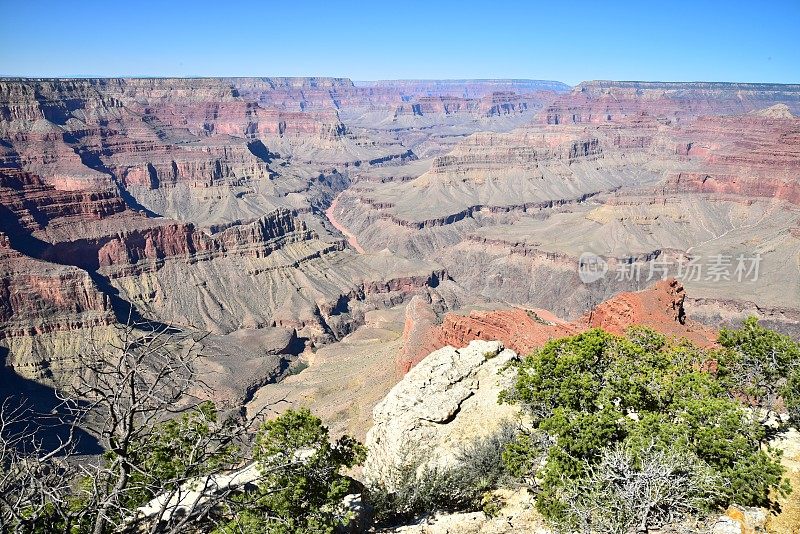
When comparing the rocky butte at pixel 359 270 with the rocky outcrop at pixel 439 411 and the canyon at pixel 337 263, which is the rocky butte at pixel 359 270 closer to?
the rocky outcrop at pixel 439 411

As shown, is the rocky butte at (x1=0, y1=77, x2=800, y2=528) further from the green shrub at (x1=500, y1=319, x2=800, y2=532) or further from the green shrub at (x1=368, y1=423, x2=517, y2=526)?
the green shrub at (x1=500, y1=319, x2=800, y2=532)

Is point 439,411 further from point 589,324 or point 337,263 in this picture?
point 337,263

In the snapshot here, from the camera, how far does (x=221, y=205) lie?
181 metres

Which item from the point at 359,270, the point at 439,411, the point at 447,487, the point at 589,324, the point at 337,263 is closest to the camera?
the point at 447,487

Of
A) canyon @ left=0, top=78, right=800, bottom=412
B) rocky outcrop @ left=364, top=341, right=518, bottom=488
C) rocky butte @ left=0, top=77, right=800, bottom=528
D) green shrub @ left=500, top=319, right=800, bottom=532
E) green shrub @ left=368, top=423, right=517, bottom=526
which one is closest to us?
green shrub @ left=500, top=319, right=800, bottom=532

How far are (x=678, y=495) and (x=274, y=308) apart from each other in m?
93.7

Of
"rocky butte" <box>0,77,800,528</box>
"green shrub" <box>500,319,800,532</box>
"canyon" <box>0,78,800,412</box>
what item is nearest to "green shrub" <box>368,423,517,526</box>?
"green shrub" <box>500,319,800,532</box>

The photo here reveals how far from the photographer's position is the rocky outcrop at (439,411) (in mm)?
29891

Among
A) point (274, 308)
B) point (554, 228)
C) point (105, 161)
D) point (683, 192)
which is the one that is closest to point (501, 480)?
point (274, 308)

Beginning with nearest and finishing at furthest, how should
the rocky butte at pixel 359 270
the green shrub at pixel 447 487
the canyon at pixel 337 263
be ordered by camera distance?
the green shrub at pixel 447 487
the rocky butte at pixel 359 270
the canyon at pixel 337 263

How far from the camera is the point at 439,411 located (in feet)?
106

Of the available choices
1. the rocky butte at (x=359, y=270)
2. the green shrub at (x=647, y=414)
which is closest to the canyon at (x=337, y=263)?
the rocky butte at (x=359, y=270)

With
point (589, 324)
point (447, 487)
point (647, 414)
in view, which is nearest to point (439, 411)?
point (447, 487)

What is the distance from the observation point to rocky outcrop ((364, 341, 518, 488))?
29891 mm
